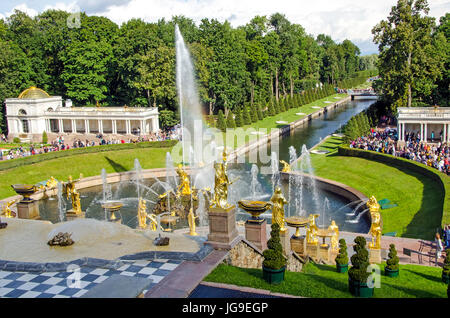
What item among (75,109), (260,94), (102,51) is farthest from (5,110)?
(260,94)

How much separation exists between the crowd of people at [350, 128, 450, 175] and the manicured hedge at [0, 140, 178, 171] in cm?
2211

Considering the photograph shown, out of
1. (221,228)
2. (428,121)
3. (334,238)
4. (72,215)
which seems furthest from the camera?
(428,121)

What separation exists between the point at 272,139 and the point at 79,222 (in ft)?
171

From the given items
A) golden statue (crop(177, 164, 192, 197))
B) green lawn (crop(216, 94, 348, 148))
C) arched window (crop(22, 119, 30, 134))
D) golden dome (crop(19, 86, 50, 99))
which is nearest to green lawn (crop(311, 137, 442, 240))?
golden statue (crop(177, 164, 192, 197))

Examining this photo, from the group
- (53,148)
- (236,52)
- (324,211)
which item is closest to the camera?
(324,211)

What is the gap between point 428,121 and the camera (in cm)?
5331

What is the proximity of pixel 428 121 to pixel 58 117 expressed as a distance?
49686 mm

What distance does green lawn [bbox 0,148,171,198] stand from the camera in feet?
139

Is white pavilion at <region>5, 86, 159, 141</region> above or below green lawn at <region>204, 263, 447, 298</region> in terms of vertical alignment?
above

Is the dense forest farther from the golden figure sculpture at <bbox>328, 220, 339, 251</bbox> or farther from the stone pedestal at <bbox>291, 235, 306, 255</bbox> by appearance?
the stone pedestal at <bbox>291, 235, 306, 255</bbox>

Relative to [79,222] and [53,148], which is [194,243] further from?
[53,148]

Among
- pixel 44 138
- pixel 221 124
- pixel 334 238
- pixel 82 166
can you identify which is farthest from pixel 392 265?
pixel 44 138

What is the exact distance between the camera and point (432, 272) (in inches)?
732

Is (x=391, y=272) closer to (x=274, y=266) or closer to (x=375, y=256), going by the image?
(x=375, y=256)
